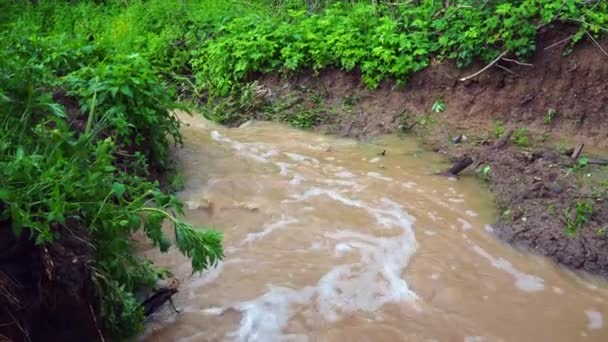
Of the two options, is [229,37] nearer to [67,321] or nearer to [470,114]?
[470,114]

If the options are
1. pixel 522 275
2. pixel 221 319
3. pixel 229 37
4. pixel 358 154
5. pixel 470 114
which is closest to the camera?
pixel 221 319

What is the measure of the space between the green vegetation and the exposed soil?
0.17 meters

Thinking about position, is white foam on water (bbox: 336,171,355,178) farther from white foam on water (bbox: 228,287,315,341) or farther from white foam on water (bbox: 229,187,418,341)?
white foam on water (bbox: 228,287,315,341)

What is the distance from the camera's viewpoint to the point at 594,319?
4141 millimetres

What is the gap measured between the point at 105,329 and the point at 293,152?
13.2ft

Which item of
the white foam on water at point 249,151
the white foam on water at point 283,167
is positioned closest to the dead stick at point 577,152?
the white foam on water at point 283,167

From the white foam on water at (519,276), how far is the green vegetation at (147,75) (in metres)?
0.80

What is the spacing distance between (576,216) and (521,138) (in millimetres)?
1976

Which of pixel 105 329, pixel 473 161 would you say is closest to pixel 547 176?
pixel 473 161

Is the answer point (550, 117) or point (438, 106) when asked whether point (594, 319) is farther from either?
point (438, 106)

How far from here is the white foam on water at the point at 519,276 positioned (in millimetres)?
4516

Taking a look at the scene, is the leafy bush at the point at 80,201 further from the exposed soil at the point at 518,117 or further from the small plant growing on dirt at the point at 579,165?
the small plant growing on dirt at the point at 579,165

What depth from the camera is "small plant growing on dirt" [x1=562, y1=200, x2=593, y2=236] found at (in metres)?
5.09

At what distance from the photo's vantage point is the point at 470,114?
305 inches
